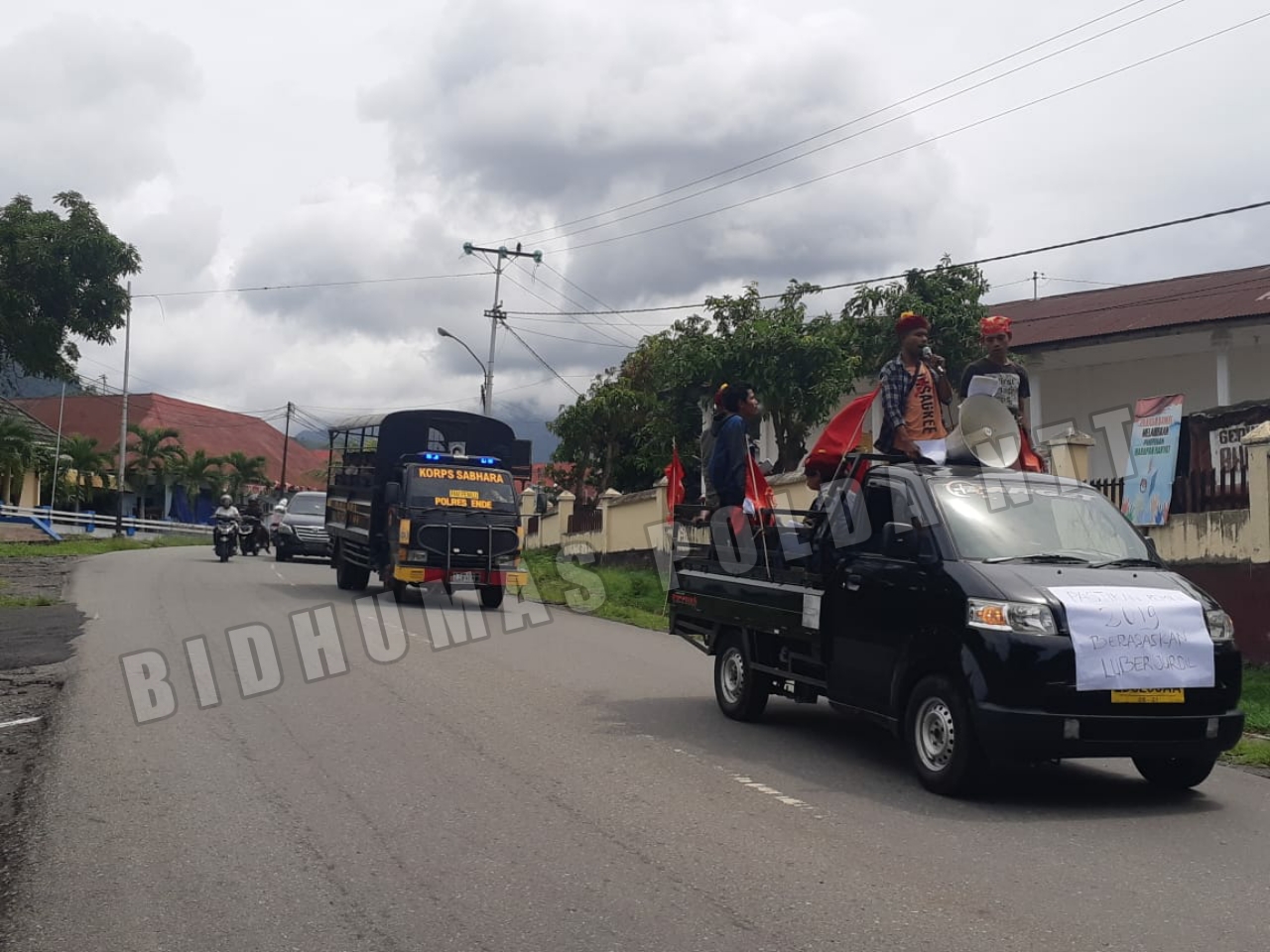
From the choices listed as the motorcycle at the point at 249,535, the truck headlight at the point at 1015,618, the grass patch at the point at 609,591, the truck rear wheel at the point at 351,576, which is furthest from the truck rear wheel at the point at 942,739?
the motorcycle at the point at 249,535

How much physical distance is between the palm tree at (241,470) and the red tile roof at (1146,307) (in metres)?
37.7

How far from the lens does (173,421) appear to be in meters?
62.5

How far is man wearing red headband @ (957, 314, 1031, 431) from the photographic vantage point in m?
9.23

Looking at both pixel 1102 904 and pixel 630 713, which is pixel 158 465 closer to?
pixel 630 713

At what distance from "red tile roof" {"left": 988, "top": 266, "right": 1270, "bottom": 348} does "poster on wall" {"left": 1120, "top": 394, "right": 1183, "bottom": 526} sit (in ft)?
28.9

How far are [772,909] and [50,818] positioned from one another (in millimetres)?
3815

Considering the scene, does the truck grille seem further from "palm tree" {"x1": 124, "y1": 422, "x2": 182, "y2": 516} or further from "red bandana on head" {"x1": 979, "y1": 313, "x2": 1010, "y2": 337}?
"palm tree" {"x1": 124, "y1": 422, "x2": 182, "y2": 516}

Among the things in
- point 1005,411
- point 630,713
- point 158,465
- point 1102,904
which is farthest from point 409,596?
point 158,465

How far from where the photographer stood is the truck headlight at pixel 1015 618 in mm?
6590

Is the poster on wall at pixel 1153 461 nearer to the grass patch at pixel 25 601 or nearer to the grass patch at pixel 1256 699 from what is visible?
the grass patch at pixel 1256 699

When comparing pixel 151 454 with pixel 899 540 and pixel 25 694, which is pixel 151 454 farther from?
pixel 899 540

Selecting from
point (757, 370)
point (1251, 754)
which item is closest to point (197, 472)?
point (757, 370)

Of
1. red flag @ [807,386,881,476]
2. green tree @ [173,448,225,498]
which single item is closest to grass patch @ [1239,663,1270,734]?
red flag @ [807,386,881,476]

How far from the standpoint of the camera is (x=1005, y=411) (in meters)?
8.67
